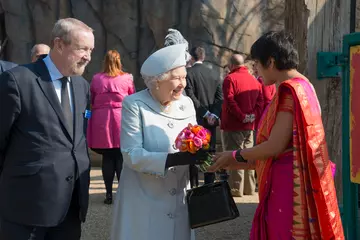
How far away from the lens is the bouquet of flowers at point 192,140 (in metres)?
2.86

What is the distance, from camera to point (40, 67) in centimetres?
296

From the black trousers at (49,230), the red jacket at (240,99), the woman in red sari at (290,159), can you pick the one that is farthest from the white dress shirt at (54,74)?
the red jacket at (240,99)

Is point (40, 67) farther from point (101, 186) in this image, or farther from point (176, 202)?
point (101, 186)

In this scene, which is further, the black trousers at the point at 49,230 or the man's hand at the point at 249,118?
the man's hand at the point at 249,118

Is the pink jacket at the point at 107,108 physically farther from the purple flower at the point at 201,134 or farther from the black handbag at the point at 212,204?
the purple flower at the point at 201,134

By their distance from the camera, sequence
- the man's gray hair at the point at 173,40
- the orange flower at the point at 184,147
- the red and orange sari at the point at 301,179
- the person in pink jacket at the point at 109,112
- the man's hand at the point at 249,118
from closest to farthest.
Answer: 1. the red and orange sari at the point at 301,179
2. the orange flower at the point at 184,147
3. the man's gray hair at the point at 173,40
4. the person in pink jacket at the point at 109,112
5. the man's hand at the point at 249,118

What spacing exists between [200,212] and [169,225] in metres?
0.19

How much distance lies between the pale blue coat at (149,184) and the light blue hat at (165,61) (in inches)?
6.2

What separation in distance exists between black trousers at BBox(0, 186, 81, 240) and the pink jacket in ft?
10.9

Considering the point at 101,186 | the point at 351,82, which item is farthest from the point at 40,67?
the point at 101,186

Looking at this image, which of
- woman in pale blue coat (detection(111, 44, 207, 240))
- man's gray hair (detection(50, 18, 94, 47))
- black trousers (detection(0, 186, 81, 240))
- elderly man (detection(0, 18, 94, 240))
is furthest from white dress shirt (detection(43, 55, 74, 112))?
black trousers (detection(0, 186, 81, 240))

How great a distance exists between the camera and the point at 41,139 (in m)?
2.88

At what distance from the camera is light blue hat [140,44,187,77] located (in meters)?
3.02

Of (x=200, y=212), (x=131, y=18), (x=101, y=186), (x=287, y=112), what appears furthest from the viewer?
(x=131, y=18)
